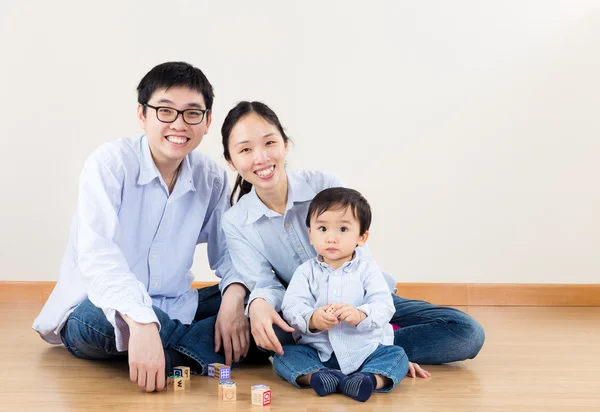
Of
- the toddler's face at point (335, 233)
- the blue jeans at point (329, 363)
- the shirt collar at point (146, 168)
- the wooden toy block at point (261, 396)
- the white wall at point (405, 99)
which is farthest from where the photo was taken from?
the white wall at point (405, 99)

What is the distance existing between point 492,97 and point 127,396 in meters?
2.09

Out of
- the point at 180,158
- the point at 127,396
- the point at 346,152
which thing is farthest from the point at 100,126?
the point at 127,396

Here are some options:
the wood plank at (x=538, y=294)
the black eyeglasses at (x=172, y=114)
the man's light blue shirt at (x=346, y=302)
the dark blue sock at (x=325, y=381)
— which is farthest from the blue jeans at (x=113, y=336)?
the wood plank at (x=538, y=294)

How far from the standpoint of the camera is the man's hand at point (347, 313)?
5.36 ft

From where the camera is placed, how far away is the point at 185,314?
6.46 feet

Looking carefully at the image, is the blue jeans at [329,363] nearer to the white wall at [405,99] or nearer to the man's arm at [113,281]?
the man's arm at [113,281]

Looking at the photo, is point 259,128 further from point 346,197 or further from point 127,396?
point 127,396

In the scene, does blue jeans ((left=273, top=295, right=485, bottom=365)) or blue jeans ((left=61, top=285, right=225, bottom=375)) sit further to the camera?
blue jeans ((left=273, top=295, right=485, bottom=365))

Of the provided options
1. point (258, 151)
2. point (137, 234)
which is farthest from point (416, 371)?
point (137, 234)

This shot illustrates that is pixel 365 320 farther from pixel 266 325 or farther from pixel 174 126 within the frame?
pixel 174 126

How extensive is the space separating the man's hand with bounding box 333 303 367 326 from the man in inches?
12.2

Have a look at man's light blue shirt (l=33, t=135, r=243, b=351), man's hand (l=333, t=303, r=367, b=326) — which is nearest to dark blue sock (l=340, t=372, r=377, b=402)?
man's hand (l=333, t=303, r=367, b=326)

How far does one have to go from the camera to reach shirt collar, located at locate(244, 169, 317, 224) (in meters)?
1.90

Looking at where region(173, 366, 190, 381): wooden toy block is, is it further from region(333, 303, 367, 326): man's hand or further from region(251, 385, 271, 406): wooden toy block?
region(333, 303, 367, 326): man's hand
